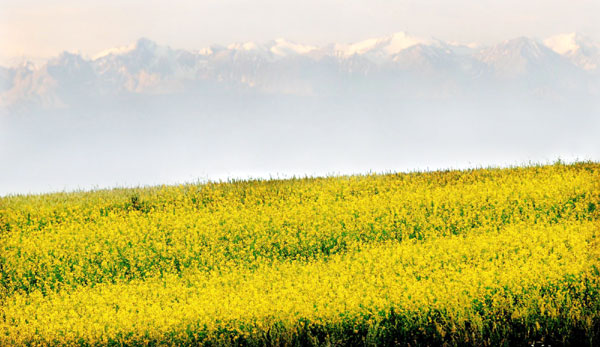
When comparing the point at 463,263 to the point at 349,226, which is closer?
the point at 463,263

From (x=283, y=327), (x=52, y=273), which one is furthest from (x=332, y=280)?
(x=52, y=273)

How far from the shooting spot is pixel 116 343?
300 inches

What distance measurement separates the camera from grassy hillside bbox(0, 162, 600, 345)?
7.25 metres

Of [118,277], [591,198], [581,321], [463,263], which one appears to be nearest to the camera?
[581,321]

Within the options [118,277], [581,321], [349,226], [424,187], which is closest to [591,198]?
[424,187]

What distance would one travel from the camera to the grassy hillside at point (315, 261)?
285 inches

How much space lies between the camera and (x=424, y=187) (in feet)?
49.7

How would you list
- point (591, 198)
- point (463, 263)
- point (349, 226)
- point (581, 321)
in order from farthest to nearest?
point (591, 198), point (349, 226), point (463, 263), point (581, 321)

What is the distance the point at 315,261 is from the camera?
36.2 ft

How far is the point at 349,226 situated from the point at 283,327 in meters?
5.75

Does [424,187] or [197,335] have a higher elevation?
[424,187]

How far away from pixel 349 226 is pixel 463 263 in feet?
12.7

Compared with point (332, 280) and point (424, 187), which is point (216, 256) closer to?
point (332, 280)

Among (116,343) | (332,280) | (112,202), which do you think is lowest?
(116,343)
